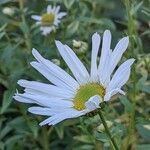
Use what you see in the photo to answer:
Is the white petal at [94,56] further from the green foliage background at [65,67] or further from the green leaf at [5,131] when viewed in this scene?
the green leaf at [5,131]

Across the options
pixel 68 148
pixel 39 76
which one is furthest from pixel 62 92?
pixel 68 148

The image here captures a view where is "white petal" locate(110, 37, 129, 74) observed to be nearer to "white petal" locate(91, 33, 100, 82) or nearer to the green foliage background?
"white petal" locate(91, 33, 100, 82)

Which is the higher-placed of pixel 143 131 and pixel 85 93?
pixel 85 93

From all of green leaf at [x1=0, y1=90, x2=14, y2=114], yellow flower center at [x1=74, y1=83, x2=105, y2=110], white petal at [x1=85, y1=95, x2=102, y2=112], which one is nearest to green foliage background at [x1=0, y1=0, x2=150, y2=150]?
green leaf at [x1=0, y1=90, x2=14, y2=114]

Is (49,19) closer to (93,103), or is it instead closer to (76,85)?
(76,85)

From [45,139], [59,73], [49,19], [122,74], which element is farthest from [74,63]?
[49,19]

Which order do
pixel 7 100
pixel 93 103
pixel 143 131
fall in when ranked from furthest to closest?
1. pixel 7 100
2. pixel 143 131
3. pixel 93 103

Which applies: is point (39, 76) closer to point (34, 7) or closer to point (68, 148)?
point (68, 148)
